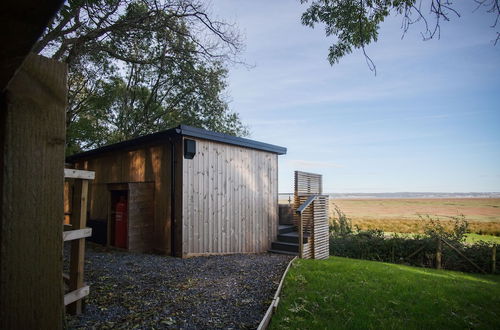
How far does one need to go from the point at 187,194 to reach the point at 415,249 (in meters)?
10.8

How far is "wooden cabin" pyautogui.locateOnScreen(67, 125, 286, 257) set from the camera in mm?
7770

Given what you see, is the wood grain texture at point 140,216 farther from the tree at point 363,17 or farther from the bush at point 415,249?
the bush at point 415,249

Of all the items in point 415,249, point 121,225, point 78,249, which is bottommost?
point 415,249

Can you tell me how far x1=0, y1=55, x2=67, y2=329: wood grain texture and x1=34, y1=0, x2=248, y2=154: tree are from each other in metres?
7.03

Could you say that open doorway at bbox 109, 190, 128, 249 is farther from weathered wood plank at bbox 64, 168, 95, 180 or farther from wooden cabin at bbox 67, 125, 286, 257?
weathered wood plank at bbox 64, 168, 95, 180

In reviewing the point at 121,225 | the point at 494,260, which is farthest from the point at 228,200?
the point at 494,260

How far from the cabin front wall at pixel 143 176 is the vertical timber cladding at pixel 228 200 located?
2.35 feet

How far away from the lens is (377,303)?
15.2 ft

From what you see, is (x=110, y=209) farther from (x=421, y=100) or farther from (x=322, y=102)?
(x=421, y=100)

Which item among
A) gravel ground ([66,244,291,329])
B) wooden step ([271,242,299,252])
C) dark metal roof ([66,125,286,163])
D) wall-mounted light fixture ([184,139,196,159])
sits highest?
dark metal roof ([66,125,286,163])

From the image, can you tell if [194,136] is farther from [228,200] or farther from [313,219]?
[313,219]

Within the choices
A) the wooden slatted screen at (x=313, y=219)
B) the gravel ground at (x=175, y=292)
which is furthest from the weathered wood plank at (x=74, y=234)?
the wooden slatted screen at (x=313, y=219)

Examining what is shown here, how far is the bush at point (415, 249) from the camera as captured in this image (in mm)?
11938

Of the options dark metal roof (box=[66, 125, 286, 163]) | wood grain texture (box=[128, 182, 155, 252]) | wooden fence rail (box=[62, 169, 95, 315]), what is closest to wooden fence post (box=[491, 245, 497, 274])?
dark metal roof (box=[66, 125, 286, 163])
